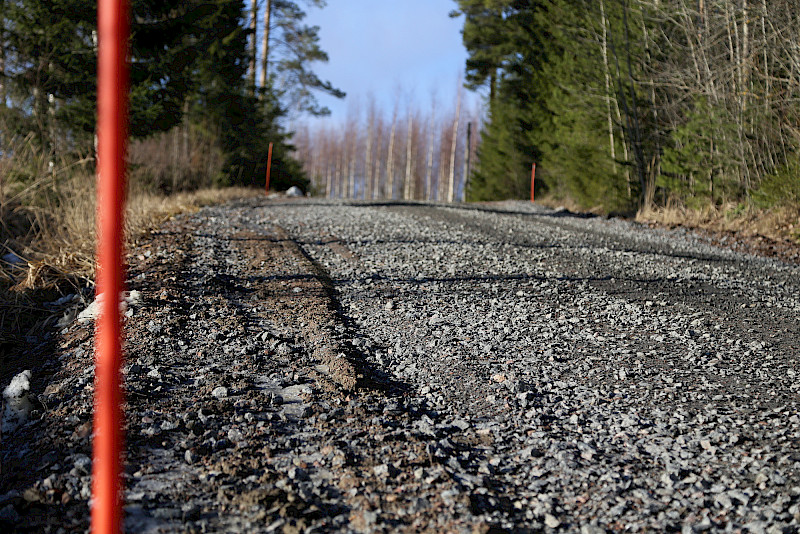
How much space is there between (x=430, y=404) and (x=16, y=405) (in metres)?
1.86

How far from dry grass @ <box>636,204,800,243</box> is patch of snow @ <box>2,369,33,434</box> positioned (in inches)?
355

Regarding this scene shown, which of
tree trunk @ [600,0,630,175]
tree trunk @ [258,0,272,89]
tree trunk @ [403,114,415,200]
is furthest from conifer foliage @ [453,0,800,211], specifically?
tree trunk @ [403,114,415,200]

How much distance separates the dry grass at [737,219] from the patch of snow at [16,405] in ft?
29.6

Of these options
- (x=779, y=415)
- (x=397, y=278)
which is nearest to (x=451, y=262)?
(x=397, y=278)

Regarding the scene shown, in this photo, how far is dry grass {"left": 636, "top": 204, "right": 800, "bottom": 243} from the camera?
8.80 meters

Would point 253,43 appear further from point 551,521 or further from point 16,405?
point 551,521

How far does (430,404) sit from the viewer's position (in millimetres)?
2871

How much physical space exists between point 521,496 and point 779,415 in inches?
56.5

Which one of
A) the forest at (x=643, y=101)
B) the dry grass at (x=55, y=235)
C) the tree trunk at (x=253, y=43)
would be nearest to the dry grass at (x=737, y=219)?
the forest at (x=643, y=101)

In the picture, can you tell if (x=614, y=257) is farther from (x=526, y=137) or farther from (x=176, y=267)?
(x=526, y=137)

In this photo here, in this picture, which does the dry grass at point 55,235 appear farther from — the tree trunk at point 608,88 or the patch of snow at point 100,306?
the tree trunk at point 608,88

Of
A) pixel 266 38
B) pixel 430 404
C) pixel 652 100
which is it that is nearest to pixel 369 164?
pixel 266 38

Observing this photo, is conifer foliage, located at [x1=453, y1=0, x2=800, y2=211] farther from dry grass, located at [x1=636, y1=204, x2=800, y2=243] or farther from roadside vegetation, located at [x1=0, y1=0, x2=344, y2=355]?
roadside vegetation, located at [x1=0, y1=0, x2=344, y2=355]

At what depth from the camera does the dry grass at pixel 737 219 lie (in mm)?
8805
